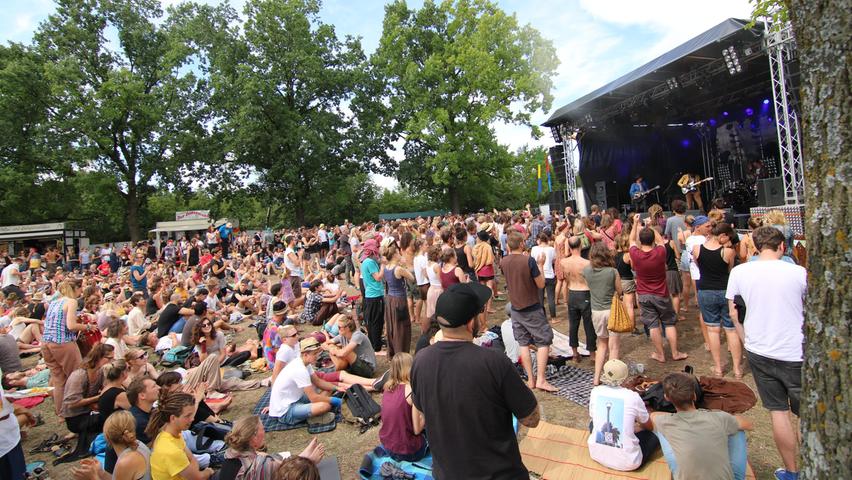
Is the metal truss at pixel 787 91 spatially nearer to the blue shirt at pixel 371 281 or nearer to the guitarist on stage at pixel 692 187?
the guitarist on stage at pixel 692 187

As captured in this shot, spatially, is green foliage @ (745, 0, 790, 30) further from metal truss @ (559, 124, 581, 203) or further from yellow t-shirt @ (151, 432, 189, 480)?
yellow t-shirt @ (151, 432, 189, 480)

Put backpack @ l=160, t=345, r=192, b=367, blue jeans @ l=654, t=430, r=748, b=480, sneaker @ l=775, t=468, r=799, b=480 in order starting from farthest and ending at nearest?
backpack @ l=160, t=345, r=192, b=367 → sneaker @ l=775, t=468, r=799, b=480 → blue jeans @ l=654, t=430, r=748, b=480

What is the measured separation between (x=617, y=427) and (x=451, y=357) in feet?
6.33

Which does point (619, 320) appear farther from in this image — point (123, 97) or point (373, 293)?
point (123, 97)

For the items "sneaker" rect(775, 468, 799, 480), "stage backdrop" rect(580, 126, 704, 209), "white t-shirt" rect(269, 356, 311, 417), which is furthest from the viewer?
"stage backdrop" rect(580, 126, 704, 209)

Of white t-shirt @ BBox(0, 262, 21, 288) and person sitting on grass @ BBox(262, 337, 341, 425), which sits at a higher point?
white t-shirt @ BBox(0, 262, 21, 288)

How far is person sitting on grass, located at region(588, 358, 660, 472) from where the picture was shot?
10.2 ft

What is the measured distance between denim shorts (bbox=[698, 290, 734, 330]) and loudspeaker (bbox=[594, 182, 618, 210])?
12964 mm

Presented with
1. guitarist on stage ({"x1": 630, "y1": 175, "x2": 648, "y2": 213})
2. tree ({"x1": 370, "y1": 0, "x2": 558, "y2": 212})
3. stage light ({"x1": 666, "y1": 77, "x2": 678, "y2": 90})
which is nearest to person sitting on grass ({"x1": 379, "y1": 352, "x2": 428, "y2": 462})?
stage light ({"x1": 666, "y1": 77, "x2": 678, "y2": 90})

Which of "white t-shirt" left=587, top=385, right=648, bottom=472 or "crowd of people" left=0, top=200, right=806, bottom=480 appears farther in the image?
"white t-shirt" left=587, top=385, right=648, bottom=472

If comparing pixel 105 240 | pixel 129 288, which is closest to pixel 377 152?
pixel 129 288

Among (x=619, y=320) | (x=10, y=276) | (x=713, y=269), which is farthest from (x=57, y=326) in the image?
(x=10, y=276)

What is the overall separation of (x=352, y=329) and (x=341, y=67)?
26.9 m

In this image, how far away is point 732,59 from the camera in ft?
33.3
